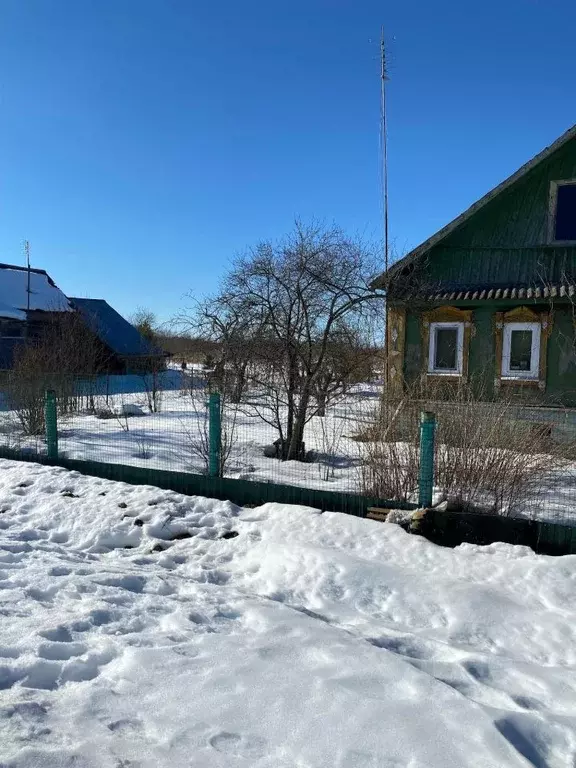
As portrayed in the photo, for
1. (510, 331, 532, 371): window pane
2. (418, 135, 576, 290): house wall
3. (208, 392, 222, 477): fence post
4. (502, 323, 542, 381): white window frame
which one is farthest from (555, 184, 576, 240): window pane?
(208, 392, 222, 477): fence post

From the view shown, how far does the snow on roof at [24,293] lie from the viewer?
94.1ft

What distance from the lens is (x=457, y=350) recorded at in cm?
1282

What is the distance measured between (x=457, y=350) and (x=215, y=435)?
24.0 feet

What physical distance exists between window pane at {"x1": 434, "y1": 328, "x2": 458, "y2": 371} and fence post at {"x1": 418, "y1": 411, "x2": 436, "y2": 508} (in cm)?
719

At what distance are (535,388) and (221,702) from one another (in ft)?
35.5

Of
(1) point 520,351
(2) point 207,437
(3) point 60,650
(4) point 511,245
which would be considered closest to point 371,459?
(2) point 207,437

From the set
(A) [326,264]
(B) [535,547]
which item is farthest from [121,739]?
(A) [326,264]

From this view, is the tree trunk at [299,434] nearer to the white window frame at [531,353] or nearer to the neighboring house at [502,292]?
the neighboring house at [502,292]

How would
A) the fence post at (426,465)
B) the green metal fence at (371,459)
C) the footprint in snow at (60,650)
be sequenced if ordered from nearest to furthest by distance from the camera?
the footprint in snow at (60,650), the fence post at (426,465), the green metal fence at (371,459)

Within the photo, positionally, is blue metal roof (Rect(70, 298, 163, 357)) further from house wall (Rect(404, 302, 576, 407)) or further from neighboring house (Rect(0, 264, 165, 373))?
house wall (Rect(404, 302, 576, 407))

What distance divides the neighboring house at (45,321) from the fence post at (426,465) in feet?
68.4

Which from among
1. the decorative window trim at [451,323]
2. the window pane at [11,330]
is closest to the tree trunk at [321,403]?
the decorative window trim at [451,323]

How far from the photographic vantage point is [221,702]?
2.82 meters

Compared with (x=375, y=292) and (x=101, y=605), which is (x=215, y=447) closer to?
(x=101, y=605)
